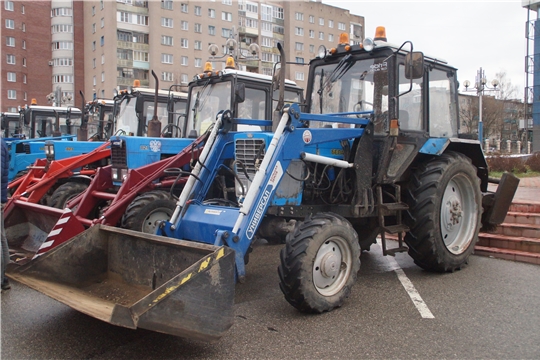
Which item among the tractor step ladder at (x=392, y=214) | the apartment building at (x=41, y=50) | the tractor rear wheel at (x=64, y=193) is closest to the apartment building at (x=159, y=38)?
the apartment building at (x=41, y=50)

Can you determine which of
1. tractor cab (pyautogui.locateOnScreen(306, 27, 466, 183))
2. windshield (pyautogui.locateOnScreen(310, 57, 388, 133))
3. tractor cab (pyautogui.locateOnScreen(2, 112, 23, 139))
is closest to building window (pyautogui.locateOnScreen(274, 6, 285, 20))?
tractor cab (pyautogui.locateOnScreen(2, 112, 23, 139))

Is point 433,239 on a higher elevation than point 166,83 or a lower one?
lower

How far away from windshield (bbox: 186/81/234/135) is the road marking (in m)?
3.47

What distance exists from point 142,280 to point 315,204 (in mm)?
2086

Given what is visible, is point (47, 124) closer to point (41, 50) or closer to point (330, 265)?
point (330, 265)

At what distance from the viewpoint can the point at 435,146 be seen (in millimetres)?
5918

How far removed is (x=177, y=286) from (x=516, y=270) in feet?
15.2

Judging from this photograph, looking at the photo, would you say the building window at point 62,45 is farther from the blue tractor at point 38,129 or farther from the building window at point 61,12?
the blue tractor at point 38,129

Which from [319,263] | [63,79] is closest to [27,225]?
[319,263]

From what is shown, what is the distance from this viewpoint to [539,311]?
4707 mm

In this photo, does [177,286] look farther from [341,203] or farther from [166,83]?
[166,83]

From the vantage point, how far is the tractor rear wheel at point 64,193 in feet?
27.1

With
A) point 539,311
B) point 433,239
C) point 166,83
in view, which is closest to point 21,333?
point 433,239

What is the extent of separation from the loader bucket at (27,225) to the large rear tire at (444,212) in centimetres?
465
